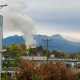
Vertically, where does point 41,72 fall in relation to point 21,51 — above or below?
below

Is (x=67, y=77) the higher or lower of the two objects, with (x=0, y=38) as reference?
lower

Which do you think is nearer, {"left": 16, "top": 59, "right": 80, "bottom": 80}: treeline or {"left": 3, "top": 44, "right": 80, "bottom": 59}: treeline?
{"left": 16, "top": 59, "right": 80, "bottom": 80}: treeline

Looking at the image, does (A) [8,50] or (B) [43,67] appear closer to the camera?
(B) [43,67]

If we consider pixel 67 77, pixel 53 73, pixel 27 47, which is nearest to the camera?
pixel 53 73

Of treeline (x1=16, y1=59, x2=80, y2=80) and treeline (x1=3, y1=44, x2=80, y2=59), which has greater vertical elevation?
treeline (x1=3, y1=44, x2=80, y2=59)

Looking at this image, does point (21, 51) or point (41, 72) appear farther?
point (21, 51)

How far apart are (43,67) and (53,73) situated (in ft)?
4.70

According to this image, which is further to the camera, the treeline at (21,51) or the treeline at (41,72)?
the treeline at (21,51)

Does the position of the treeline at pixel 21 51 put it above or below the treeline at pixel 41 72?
above

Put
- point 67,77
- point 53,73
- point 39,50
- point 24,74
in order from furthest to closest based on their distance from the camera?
point 39,50
point 67,77
point 53,73
point 24,74

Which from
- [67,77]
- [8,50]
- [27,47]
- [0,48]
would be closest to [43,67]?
[67,77]

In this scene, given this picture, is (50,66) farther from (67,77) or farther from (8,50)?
(8,50)

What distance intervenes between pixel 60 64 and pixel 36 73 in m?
9.47

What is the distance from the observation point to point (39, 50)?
164 meters
